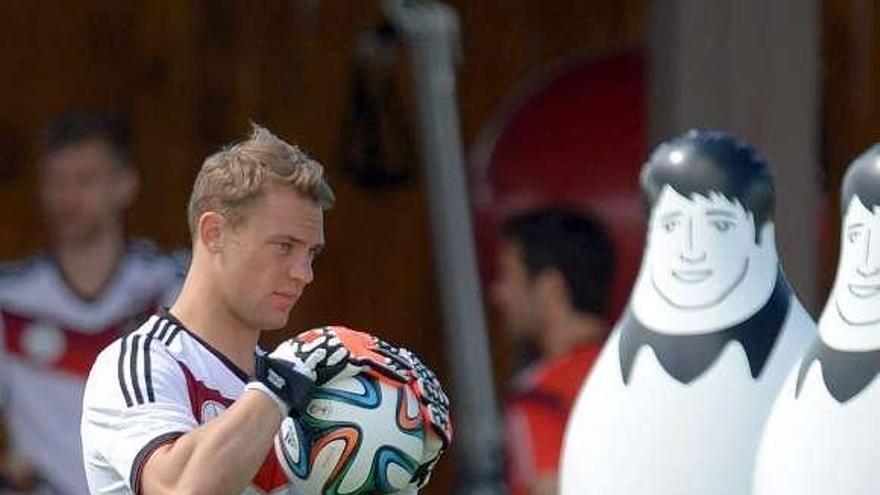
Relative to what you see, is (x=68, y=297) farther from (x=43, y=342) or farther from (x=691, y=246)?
(x=691, y=246)

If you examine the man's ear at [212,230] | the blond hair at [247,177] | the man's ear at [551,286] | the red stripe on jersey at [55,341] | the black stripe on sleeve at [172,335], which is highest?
the blond hair at [247,177]

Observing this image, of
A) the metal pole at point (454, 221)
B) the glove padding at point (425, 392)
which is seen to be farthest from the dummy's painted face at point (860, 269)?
the metal pole at point (454, 221)

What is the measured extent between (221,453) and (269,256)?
35 cm

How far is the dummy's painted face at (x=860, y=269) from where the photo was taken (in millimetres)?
4781

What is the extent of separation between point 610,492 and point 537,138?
3333 millimetres

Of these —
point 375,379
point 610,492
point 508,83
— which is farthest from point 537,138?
point 375,379

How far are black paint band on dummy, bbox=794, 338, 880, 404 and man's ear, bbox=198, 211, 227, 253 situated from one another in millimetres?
1177

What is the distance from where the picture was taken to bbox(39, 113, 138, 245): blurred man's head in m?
8.14

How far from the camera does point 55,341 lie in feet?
27.1

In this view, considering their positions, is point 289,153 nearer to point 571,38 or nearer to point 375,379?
point 375,379

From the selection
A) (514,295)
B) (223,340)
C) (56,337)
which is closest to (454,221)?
(514,295)

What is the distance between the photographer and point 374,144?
830 centimetres

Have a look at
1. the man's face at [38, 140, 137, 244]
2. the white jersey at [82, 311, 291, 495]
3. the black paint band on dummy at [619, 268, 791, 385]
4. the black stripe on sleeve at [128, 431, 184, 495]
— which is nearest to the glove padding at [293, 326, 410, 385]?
the white jersey at [82, 311, 291, 495]

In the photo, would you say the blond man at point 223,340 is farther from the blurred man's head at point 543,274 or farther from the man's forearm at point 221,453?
the blurred man's head at point 543,274
